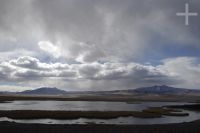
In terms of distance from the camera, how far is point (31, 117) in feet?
162
